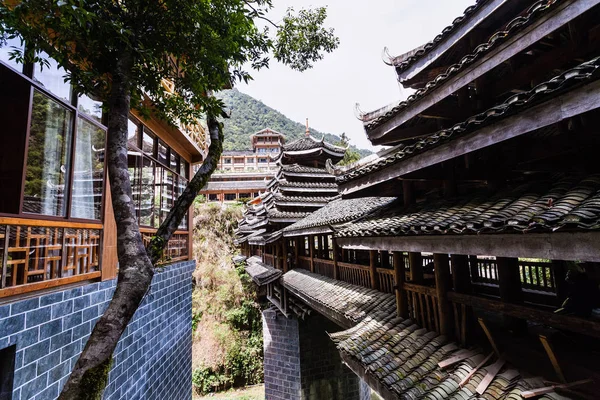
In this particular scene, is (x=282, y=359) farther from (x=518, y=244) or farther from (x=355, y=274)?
(x=518, y=244)

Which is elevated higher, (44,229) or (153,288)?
(44,229)

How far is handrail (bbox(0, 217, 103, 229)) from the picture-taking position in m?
3.31

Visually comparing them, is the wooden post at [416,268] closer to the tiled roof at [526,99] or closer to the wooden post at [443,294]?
the wooden post at [443,294]

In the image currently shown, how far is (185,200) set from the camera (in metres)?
3.74

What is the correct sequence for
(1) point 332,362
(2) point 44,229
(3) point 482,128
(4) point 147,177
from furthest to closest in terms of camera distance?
(1) point 332,362 → (4) point 147,177 → (2) point 44,229 → (3) point 482,128

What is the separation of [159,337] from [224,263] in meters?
16.8

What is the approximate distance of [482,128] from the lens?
121 inches

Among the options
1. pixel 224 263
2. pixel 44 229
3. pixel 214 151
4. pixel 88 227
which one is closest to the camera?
pixel 44 229

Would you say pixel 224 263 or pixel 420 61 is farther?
pixel 224 263

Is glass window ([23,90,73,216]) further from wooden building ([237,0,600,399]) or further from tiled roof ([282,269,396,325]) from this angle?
tiled roof ([282,269,396,325])

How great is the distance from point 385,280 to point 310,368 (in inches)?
307

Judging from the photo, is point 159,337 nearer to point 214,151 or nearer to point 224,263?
point 214,151

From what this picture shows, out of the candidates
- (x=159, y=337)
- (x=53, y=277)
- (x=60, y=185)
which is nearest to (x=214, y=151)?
(x=60, y=185)

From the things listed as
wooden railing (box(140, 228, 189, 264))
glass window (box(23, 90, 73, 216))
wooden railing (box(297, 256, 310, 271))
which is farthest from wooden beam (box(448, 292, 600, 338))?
wooden railing (box(297, 256, 310, 271))
